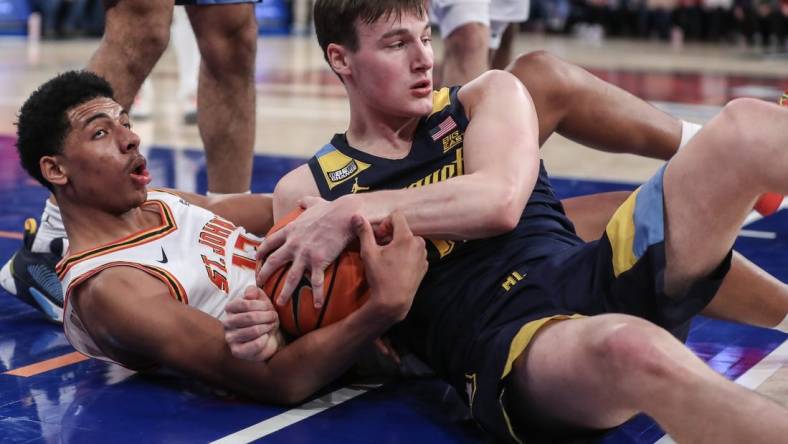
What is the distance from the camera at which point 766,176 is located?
2102 millimetres

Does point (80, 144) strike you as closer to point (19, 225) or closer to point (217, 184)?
point (217, 184)

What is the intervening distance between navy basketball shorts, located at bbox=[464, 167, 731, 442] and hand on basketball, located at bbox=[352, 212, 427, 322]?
0.62ft

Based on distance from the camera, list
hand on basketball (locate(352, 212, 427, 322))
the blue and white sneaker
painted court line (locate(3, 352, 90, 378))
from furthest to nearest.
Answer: the blue and white sneaker
painted court line (locate(3, 352, 90, 378))
hand on basketball (locate(352, 212, 427, 322))

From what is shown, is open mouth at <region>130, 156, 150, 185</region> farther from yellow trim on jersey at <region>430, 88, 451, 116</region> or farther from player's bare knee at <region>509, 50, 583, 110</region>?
player's bare knee at <region>509, 50, 583, 110</region>

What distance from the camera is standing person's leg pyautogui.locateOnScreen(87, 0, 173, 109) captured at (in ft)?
11.9

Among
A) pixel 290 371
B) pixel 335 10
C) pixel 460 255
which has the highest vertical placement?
pixel 335 10

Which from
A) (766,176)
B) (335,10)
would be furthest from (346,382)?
(766,176)

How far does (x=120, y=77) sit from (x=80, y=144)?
869 mm

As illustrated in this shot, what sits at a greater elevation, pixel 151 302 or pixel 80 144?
pixel 80 144

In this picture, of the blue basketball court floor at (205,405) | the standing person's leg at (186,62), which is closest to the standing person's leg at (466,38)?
the blue basketball court floor at (205,405)

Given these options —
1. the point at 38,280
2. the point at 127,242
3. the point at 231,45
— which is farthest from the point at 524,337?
the point at 231,45

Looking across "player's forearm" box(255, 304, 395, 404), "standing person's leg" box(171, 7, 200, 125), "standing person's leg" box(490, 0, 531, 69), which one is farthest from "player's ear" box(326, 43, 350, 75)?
"standing person's leg" box(171, 7, 200, 125)

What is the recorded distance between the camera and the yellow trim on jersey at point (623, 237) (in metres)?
2.30

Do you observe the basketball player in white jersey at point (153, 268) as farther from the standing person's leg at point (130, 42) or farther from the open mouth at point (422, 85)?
the standing person's leg at point (130, 42)
